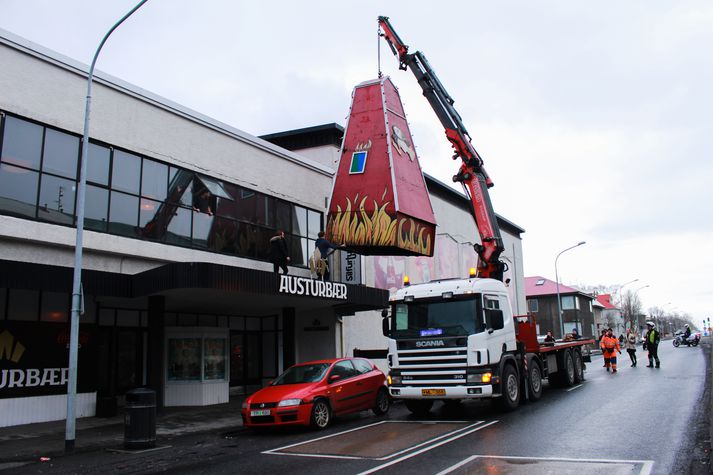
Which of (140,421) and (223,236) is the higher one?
(223,236)

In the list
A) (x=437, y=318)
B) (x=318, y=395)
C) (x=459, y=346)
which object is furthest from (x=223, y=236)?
(x=459, y=346)

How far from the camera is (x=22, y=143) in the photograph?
13.3m

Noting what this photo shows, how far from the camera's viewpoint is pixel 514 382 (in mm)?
13547

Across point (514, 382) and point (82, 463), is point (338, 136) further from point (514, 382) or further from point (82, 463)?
point (82, 463)

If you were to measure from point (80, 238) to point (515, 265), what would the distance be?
3964 centimetres

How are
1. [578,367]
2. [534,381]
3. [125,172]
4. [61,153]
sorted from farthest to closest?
[578,367]
[125,172]
[534,381]
[61,153]

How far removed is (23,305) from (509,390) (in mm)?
11949

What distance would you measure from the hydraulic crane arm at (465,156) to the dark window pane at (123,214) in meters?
9.33

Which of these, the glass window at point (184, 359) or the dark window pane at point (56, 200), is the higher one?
the dark window pane at point (56, 200)

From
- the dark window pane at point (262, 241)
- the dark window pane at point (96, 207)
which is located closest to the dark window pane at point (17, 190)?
the dark window pane at point (96, 207)

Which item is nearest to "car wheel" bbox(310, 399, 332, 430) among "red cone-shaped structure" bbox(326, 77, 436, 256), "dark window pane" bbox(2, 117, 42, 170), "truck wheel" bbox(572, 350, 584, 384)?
"red cone-shaped structure" bbox(326, 77, 436, 256)

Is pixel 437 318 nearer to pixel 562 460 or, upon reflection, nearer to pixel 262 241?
pixel 562 460

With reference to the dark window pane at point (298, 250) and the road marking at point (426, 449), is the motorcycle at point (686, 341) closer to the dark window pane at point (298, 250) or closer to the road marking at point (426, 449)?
the dark window pane at point (298, 250)

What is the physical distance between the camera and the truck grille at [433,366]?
12.3 meters
